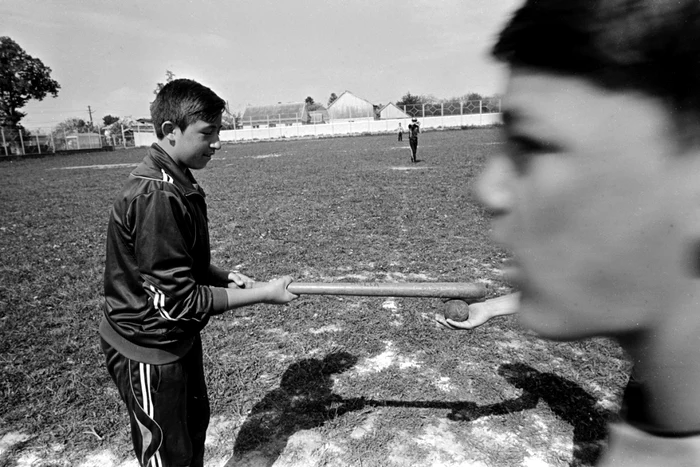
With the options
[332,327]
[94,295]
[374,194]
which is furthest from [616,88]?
[374,194]

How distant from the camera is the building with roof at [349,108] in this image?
289 feet

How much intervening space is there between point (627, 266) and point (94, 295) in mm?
5749

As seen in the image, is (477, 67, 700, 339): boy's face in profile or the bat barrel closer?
(477, 67, 700, 339): boy's face in profile

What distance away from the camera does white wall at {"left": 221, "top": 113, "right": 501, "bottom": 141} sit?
54.8m

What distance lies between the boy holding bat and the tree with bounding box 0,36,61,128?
203 feet

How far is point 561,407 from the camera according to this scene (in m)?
3.12

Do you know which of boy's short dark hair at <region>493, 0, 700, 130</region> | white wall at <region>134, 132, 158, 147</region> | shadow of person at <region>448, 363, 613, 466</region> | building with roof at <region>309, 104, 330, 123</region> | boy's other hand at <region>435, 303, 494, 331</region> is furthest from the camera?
building with roof at <region>309, 104, 330, 123</region>

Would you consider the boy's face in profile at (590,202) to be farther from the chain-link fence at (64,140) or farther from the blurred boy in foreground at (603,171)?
the chain-link fence at (64,140)

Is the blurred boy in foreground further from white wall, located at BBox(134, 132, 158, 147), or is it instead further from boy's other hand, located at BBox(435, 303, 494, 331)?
white wall, located at BBox(134, 132, 158, 147)

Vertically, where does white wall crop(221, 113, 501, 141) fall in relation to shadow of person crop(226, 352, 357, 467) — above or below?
above

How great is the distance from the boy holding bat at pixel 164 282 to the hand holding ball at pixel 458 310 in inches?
27.6

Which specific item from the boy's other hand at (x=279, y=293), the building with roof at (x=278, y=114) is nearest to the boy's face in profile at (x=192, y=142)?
the boy's other hand at (x=279, y=293)

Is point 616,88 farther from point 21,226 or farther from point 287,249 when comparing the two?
point 21,226

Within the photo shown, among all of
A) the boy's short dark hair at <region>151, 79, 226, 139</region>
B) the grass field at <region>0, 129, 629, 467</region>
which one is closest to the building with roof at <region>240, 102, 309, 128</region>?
the grass field at <region>0, 129, 629, 467</region>
